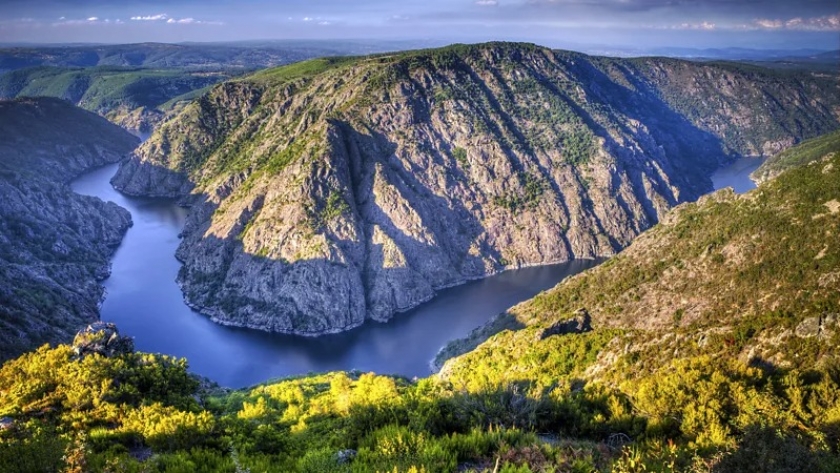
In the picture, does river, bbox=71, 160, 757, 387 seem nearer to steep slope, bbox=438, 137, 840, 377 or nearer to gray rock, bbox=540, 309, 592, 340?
steep slope, bbox=438, 137, 840, 377

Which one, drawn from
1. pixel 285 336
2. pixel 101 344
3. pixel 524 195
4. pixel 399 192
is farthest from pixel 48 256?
pixel 524 195

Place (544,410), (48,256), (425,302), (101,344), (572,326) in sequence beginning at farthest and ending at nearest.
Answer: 1. (425,302)
2. (48,256)
3. (572,326)
4. (101,344)
5. (544,410)

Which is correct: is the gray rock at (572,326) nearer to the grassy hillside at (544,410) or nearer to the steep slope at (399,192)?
the grassy hillside at (544,410)

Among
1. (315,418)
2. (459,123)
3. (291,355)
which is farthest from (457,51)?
(315,418)

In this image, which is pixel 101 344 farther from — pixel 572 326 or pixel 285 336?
pixel 285 336

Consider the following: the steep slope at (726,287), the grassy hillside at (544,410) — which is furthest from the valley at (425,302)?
the steep slope at (726,287)
